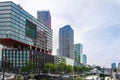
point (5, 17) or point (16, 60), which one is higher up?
point (5, 17)

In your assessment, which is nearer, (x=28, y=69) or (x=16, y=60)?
(x=28, y=69)

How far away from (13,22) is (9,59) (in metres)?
27.6

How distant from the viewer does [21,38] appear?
145 m

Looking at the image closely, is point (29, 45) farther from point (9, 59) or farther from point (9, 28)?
point (9, 28)

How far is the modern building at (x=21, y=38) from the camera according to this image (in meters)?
137

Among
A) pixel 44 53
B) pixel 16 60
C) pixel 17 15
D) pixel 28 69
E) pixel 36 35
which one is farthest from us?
pixel 44 53

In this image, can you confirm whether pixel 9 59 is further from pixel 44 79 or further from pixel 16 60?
pixel 44 79

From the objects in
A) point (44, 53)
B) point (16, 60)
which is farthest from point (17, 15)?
point (44, 53)

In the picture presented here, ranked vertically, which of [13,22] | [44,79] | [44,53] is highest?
[13,22]

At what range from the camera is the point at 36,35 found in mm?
168000

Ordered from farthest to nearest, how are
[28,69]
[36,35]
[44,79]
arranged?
[36,35] → [28,69] → [44,79]

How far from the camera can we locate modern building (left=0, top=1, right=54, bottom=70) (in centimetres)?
13712

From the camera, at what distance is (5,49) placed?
157 m

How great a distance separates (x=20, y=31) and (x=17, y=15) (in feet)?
27.4
